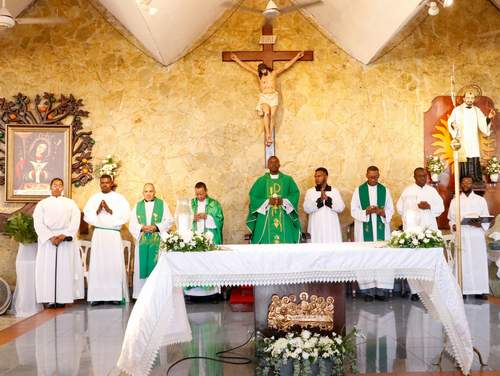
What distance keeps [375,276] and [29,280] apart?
6.08 m

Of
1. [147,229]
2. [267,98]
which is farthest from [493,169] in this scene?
[147,229]

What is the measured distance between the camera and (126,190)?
10.3 m

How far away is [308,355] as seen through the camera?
4473 millimetres

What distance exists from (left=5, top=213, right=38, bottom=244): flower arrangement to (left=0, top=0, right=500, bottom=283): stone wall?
1291 millimetres

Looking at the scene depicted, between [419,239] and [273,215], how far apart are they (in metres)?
4.67

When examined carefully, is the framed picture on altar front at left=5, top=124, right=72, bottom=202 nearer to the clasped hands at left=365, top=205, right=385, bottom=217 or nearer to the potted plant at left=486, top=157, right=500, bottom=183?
the clasped hands at left=365, top=205, right=385, bottom=217

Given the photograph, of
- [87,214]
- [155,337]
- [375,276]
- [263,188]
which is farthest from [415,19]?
[155,337]

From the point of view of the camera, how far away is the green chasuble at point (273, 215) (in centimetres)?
939

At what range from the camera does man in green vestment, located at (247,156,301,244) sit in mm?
9375

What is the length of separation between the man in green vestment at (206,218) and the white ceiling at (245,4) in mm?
2393

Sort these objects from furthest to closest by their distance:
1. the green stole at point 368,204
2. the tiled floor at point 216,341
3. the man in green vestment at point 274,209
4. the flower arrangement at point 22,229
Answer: the green stole at point 368,204, the man in green vestment at point 274,209, the flower arrangement at point 22,229, the tiled floor at point 216,341

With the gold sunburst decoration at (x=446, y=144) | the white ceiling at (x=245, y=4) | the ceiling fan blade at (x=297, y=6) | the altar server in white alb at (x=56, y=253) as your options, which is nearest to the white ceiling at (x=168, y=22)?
the white ceiling at (x=245, y=4)

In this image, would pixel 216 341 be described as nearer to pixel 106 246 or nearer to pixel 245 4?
pixel 106 246

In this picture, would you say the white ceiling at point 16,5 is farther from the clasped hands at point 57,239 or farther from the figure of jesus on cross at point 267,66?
the clasped hands at point 57,239
